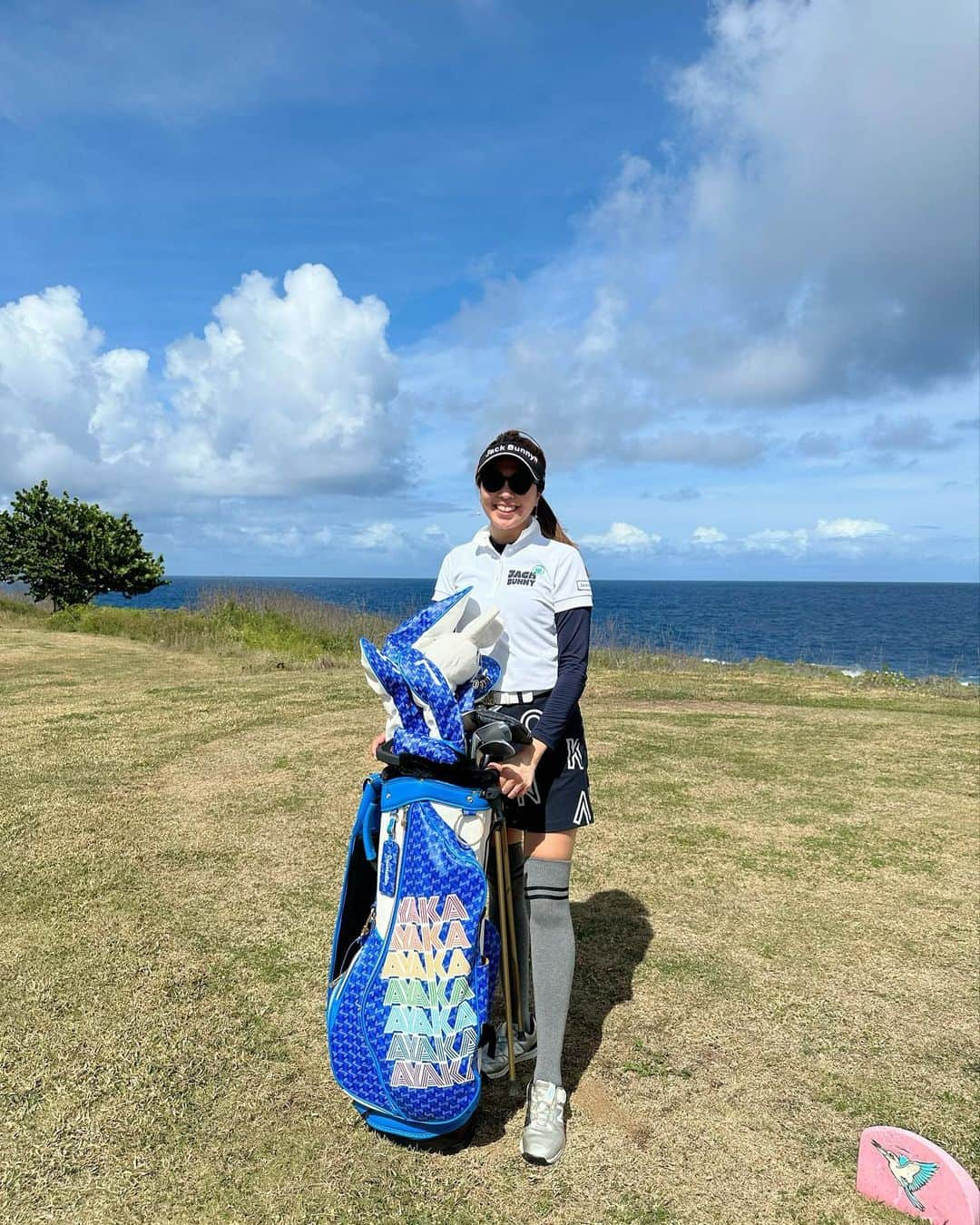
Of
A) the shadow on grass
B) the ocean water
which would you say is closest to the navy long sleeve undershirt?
the shadow on grass

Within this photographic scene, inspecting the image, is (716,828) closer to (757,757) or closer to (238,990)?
(757,757)

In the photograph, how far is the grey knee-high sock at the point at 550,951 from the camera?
8.45 feet

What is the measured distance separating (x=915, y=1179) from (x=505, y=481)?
228 cm

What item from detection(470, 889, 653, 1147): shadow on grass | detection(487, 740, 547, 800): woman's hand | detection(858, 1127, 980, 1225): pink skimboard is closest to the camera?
detection(858, 1127, 980, 1225): pink skimboard

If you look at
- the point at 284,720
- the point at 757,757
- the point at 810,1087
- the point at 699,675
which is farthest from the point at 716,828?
the point at 699,675

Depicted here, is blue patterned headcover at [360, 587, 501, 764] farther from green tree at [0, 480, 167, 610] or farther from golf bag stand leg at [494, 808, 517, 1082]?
green tree at [0, 480, 167, 610]

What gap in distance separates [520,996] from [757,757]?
495 cm

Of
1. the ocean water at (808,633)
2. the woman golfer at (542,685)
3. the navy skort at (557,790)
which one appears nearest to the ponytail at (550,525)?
the woman golfer at (542,685)

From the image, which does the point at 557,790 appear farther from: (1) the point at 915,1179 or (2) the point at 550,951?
(1) the point at 915,1179

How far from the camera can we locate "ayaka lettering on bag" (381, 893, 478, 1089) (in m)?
2.26

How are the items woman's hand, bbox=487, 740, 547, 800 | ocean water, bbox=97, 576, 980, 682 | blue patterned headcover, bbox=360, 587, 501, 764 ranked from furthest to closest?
ocean water, bbox=97, 576, 980, 682 < woman's hand, bbox=487, 740, 547, 800 < blue patterned headcover, bbox=360, 587, 501, 764

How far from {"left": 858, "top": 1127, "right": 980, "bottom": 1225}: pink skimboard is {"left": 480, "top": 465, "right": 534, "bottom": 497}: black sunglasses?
2.14 metres

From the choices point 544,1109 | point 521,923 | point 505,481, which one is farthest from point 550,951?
point 505,481

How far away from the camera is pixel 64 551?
24328 millimetres
